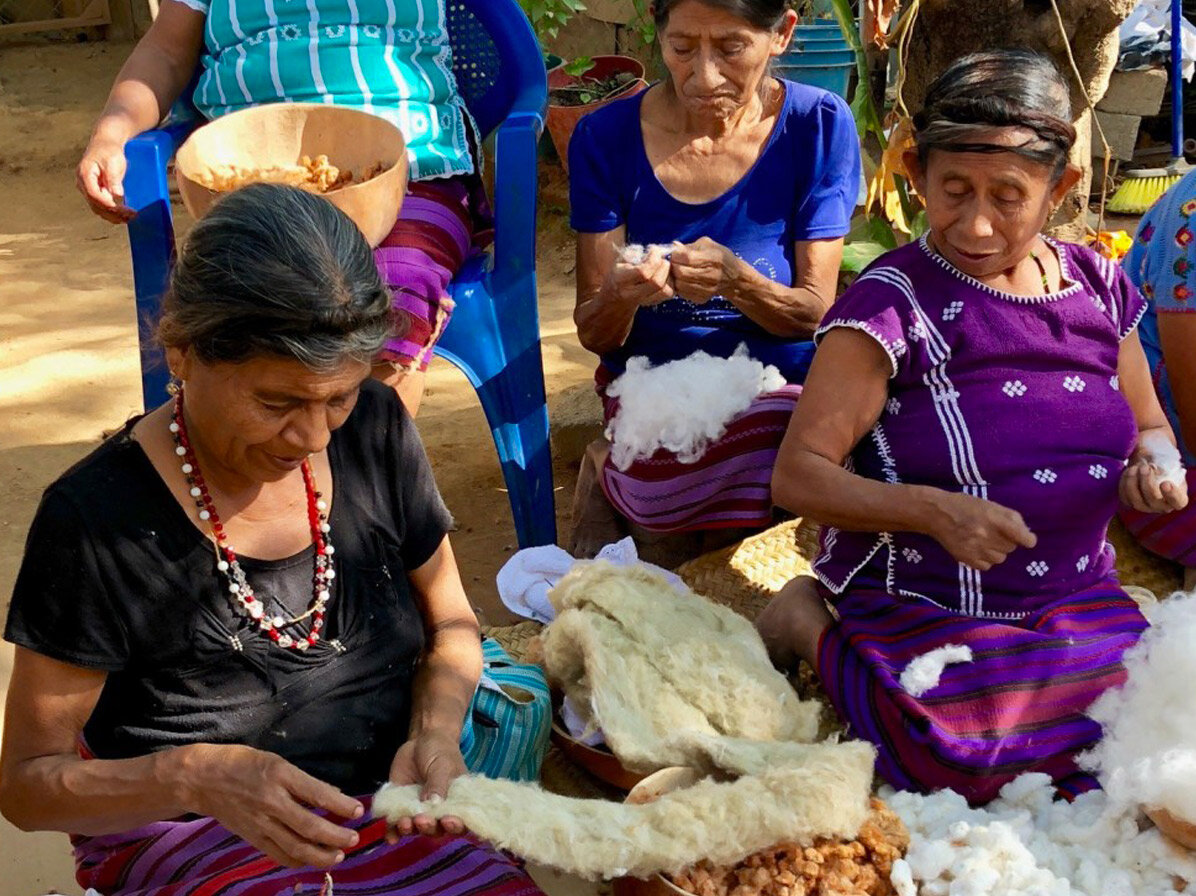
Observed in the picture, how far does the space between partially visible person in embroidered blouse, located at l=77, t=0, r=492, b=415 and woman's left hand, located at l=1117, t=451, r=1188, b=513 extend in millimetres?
1594

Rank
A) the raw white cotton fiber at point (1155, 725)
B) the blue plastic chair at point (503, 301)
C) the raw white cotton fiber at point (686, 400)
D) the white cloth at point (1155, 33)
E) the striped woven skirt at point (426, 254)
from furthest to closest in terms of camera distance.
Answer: the white cloth at point (1155, 33), the blue plastic chair at point (503, 301), the striped woven skirt at point (426, 254), the raw white cotton fiber at point (686, 400), the raw white cotton fiber at point (1155, 725)

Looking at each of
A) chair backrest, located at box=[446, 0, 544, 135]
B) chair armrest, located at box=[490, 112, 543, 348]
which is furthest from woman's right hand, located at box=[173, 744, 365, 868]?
chair backrest, located at box=[446, 0, 544, 135]

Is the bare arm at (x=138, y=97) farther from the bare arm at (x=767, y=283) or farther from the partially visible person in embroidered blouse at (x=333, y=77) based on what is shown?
the bare arm at (x=767, y=283)

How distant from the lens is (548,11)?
5.60 meters

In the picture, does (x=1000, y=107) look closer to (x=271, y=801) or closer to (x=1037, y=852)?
(x=1037, y=852)

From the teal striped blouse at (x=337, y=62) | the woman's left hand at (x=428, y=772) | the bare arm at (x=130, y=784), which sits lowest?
the woman's left hand at (x=428, y=772)

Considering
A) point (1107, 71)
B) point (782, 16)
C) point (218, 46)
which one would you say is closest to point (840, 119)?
point (782, 16)

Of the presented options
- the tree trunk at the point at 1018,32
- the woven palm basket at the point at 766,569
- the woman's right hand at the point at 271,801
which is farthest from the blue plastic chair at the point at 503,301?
the woman's right hand at the point at 271,801

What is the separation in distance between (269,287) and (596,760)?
4.00 feet

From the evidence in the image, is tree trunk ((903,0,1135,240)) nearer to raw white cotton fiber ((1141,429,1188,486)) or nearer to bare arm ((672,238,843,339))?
bare arm ((672,238,843,339))

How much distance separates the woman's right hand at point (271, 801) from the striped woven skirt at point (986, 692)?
1052 mm

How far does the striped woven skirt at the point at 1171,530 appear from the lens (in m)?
2.94

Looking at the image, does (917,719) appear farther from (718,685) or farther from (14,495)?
(14,495)

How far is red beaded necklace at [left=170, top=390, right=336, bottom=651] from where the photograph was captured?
73.2 inches
